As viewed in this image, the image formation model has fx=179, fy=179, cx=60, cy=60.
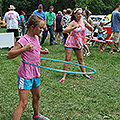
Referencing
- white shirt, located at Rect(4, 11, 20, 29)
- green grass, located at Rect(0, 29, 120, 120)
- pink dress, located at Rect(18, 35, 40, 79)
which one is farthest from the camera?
white shirt, located at Rect(4, 11, 20, 29)

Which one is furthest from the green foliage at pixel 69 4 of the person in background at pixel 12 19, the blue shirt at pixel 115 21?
the person in background at pixel 12 19

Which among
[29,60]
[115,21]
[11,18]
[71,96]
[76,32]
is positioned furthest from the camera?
[115,21]

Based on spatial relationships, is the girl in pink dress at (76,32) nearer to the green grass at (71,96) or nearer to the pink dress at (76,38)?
the pink dress at (76,38)

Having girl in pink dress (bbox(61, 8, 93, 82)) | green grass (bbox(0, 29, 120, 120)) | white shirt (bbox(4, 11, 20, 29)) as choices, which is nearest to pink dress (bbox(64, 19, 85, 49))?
girl in pink dress (bbox(61, 8, 93, 82))

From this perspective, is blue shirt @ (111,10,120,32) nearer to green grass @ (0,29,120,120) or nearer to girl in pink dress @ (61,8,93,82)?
green grass @ (0,29,120,120)

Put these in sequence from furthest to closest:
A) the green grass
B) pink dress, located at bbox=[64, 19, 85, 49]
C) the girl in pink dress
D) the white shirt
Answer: the white shirt, pink dress, located at bbox=[64, 19, 85, 49], the girl in pink dress, the green grass

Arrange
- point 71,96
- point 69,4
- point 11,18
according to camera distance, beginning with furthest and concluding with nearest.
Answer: point 69,4 < point 11,18 < point 71,96

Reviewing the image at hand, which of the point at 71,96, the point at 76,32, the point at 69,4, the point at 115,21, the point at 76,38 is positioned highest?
the point at 69,4

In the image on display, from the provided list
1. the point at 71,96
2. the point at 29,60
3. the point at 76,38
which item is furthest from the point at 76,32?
the point at 29,60

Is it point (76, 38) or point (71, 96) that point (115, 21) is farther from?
point (71, 96)

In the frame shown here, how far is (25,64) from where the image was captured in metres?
2.51

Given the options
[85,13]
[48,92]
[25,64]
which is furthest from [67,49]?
[85,13]

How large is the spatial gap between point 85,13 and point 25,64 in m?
5.60

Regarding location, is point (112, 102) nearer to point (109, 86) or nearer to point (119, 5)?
point (109, 86)
